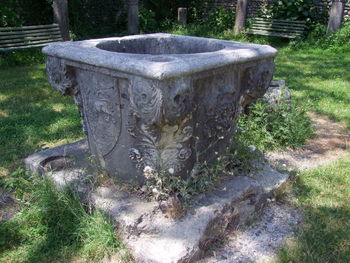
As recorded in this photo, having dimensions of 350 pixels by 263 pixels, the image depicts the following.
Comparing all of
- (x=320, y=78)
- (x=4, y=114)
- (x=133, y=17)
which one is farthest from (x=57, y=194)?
(x=133, y=17)

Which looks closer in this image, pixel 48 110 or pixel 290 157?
pixel 290 157

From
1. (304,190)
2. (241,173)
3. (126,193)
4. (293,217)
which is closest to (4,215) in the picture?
(126,193)

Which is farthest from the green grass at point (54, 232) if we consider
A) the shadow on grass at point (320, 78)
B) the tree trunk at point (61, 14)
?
the tree trunk at point (61, 14)

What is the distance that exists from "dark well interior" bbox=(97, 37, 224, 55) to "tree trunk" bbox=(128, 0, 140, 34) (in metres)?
5.88

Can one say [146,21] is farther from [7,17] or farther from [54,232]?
[54,232]

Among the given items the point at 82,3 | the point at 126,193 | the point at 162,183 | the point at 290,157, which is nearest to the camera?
the point at 162,183

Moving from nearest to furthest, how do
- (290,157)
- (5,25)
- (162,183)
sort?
(162,183) → (290,157) → (5,25)

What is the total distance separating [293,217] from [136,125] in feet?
4.23

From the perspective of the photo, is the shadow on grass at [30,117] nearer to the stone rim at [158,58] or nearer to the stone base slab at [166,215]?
the stone base slab at [166,215]

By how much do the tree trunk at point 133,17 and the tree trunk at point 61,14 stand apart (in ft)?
5.76

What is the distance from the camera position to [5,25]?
23.2 ft

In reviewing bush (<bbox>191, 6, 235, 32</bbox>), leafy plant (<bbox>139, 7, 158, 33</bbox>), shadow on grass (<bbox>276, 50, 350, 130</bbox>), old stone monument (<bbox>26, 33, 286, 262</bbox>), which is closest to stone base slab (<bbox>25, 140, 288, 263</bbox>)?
old stone monument (<bbox>26, 33, 286, 262</bbox>)

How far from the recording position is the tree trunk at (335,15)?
8.07 meters

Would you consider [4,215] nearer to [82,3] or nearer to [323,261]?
[323,261]
